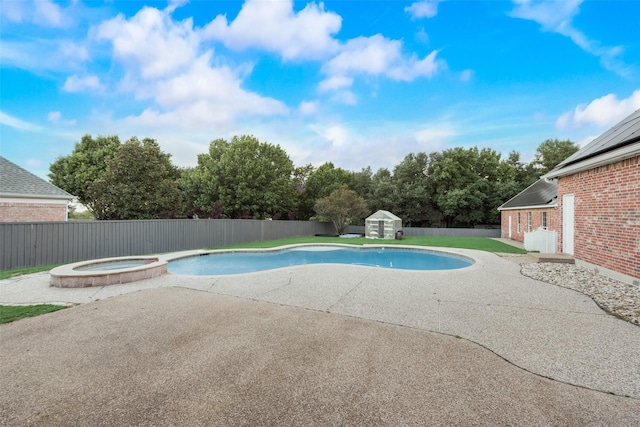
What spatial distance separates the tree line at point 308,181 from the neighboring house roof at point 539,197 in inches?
317

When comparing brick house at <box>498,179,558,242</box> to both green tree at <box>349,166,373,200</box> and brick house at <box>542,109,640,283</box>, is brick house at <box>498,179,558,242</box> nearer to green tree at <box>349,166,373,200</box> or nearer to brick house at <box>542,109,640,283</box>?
brick house at <box>542,109,640,283</box>

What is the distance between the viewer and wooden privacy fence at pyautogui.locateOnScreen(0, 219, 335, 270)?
31.0ft

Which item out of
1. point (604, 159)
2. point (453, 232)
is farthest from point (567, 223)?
point (453, 232)

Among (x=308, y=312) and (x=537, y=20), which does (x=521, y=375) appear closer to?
(x=308, y=312)

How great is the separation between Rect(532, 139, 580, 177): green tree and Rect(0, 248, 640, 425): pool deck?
104ft

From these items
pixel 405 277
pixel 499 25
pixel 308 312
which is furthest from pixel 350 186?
pixel 308 312

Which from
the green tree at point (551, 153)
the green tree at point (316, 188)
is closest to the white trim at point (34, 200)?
the green tree at point (316, 188)

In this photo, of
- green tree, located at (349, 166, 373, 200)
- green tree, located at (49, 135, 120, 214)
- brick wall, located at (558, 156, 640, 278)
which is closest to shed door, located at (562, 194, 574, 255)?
brick wall, located at (558, 156, 640, 278)

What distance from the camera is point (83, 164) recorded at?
24.1m

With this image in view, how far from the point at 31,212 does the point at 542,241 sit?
74.2 ft

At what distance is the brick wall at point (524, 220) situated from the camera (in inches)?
564

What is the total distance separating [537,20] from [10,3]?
54.7 feet

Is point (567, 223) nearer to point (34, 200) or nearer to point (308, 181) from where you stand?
point (34, 200)

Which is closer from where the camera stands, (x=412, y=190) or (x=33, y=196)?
(x=33, y=196)
